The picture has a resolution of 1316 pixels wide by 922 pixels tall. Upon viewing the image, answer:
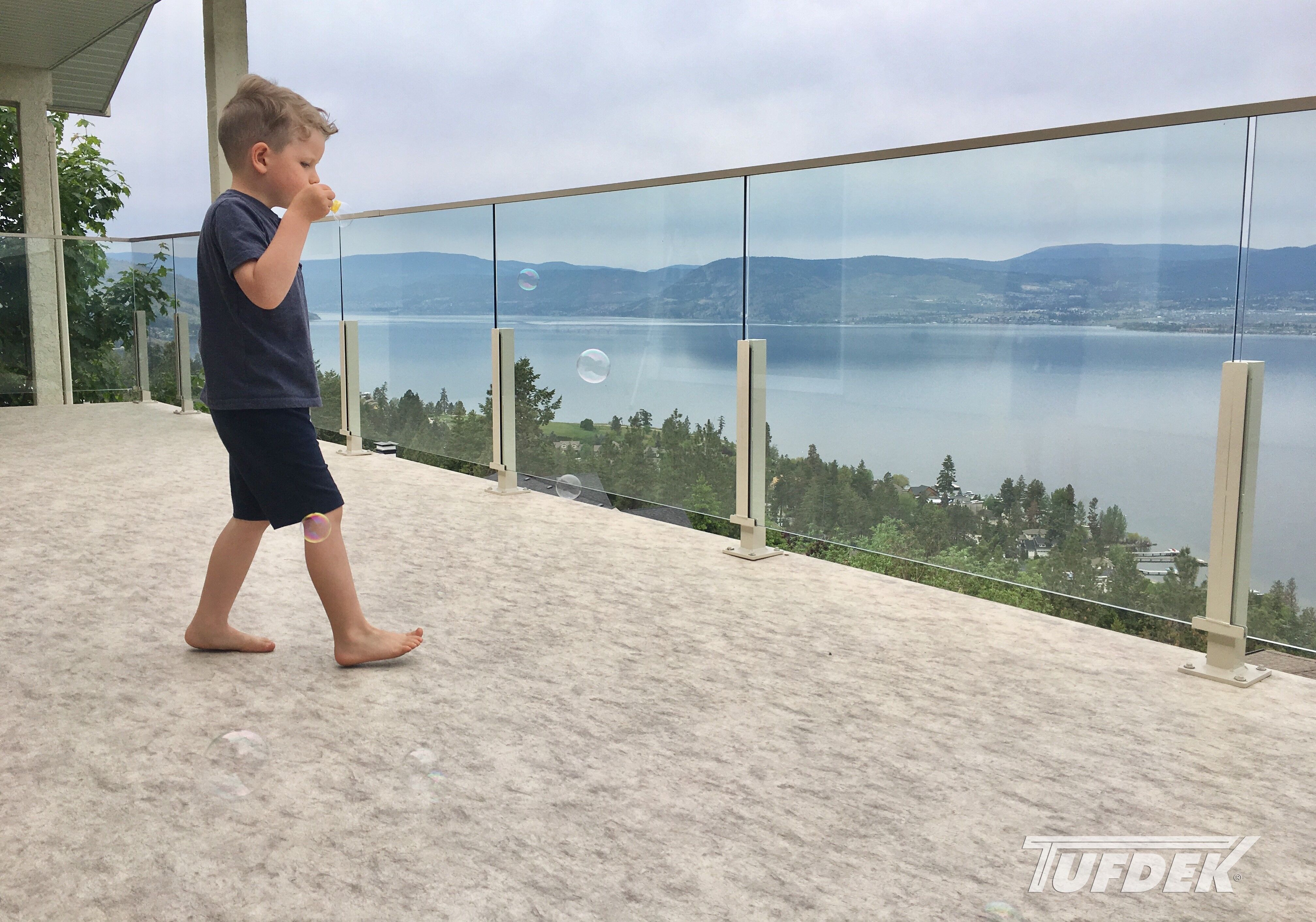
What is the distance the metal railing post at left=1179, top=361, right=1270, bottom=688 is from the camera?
2309 mm

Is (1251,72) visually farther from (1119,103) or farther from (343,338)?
(343,338)

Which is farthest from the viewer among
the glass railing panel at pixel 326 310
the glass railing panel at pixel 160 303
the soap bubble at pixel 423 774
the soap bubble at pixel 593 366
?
the glass railing panel at pixel 160 303

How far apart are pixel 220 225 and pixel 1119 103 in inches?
1993

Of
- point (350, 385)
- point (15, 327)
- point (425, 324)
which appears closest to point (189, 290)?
point (15, 327)

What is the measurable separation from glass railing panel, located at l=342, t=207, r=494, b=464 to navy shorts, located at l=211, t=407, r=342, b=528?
263 centimetres

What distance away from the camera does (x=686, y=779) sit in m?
1.79

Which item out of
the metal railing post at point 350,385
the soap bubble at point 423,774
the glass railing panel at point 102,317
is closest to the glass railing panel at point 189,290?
the glass railing panel at point 102,317

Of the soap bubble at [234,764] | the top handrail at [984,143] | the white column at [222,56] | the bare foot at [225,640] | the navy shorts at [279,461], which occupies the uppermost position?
the white column at [222,56]

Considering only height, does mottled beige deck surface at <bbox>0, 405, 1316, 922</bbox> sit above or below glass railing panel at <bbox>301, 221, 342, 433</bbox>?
below

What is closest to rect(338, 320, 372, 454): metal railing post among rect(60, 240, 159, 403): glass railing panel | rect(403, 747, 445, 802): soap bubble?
rect(60, 240, 159, 403): glass railing panel

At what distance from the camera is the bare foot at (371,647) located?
2.34 m

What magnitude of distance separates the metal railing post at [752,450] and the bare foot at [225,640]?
1.63 meters

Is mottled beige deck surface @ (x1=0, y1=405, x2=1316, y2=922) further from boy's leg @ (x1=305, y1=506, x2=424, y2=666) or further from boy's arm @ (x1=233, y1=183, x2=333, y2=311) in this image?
boy's arm @ (x1=233, y1=183, x2=333, y2=311)

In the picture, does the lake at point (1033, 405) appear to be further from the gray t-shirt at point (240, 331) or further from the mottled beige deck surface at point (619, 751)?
the gray t-shirt at point (240, 331)
